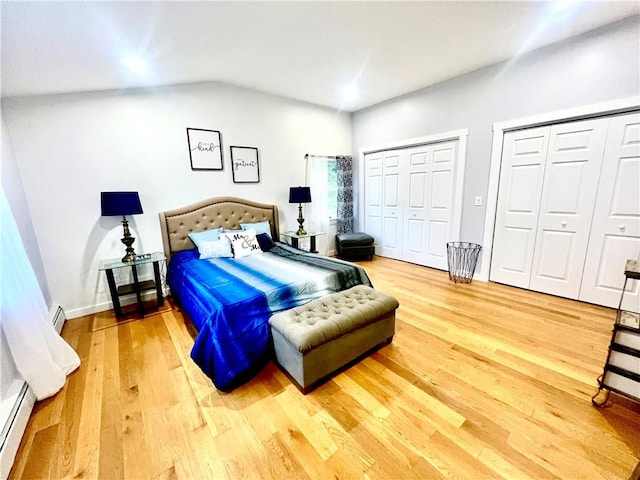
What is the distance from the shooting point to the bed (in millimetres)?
1770

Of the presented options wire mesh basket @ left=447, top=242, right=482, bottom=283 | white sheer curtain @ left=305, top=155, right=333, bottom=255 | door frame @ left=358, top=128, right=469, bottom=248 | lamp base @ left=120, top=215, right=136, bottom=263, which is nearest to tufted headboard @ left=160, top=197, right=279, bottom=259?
lamp base @ left=120, top=215, right=136, bottom=263

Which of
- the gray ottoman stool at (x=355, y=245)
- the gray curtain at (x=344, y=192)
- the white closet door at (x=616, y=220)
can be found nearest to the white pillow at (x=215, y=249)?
the gray ottoman stool at (x=355, y=245)

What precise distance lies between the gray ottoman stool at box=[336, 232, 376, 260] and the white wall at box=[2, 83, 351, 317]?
1.93m

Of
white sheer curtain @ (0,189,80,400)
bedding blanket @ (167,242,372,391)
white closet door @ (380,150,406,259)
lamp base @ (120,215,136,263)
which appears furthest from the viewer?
white closet door @ (380,150,406,259)

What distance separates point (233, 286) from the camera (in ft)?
7.04

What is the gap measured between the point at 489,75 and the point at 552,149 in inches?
46.9

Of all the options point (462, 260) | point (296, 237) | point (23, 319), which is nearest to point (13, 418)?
point (23, 319)

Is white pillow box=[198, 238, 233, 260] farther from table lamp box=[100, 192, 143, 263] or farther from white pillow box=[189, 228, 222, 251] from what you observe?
table lamp box=[100, 192, 143, 263]

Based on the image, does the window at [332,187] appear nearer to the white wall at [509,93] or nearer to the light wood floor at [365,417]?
the white wall at [509,93]

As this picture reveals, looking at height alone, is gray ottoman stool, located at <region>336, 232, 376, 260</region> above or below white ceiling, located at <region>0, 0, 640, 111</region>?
below

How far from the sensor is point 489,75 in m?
3.21

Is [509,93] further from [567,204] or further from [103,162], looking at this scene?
[103,162]

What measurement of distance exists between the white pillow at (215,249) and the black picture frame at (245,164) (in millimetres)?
1093

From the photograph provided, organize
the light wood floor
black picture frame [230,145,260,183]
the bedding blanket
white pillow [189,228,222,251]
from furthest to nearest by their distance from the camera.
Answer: black picture frame [230,145,260,183]
white pillow [189,228,222,251]
the bedding blanket
the light wood floor
